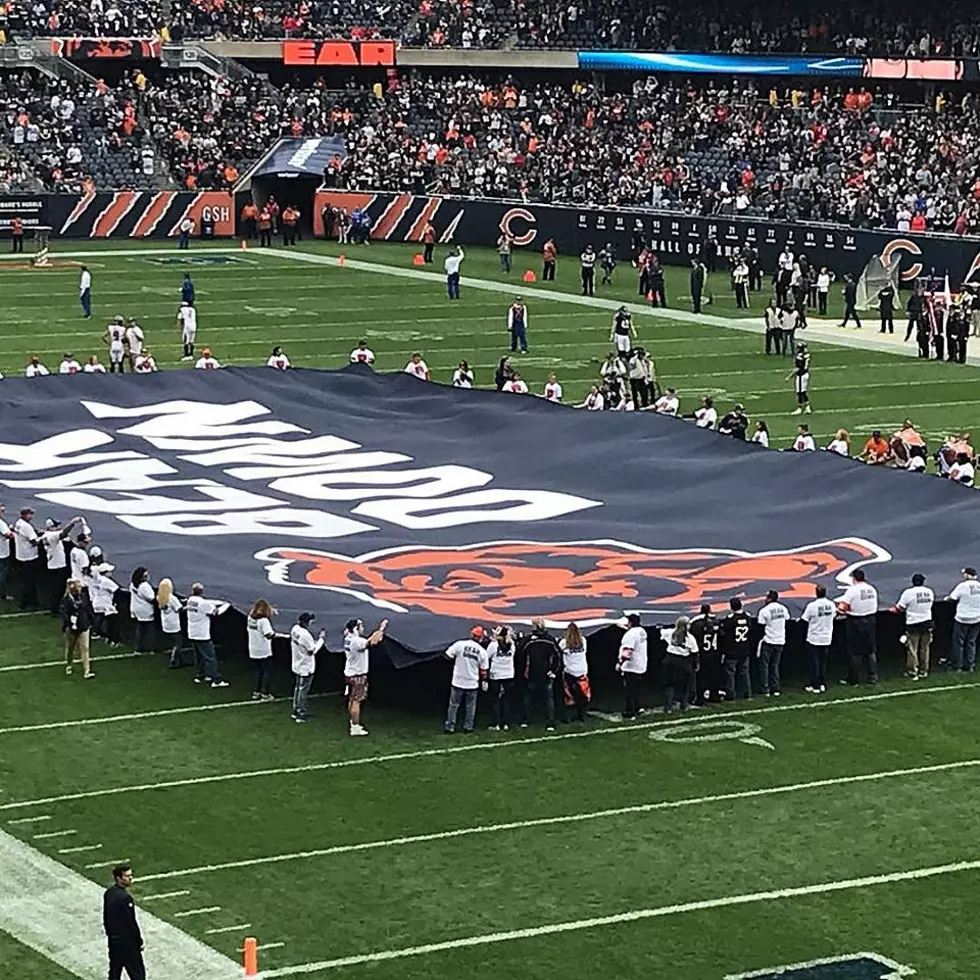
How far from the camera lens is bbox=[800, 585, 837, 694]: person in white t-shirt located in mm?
19906

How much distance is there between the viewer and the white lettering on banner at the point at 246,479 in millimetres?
24984

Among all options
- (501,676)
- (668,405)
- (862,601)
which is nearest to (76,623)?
(501,676)

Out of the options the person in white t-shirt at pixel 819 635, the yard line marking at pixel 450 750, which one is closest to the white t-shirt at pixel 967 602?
the yard line marking at pixel 450 750

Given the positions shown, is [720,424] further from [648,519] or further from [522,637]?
[522,637]

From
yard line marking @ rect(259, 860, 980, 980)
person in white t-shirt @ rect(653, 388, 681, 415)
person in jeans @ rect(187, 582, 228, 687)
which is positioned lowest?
yard line marking @ rect(259, 860, 980, 980)

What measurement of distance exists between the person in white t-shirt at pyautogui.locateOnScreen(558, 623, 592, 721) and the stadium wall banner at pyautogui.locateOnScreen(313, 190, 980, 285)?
2684 centimetres

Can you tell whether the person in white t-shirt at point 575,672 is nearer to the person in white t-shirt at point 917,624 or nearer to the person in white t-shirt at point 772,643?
the person in white t-shirt at point 772,643

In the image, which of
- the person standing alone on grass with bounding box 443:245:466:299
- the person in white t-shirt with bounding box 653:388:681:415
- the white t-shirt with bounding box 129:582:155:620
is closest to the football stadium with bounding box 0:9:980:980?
the white t-shirt with bounding box 129:582:155:620

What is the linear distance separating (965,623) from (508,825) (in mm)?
5631

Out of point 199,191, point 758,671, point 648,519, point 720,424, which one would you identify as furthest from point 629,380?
point 199,191

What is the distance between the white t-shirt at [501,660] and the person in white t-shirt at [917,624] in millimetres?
3589

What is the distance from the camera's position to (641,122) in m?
61.5

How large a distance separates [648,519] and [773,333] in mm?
14369

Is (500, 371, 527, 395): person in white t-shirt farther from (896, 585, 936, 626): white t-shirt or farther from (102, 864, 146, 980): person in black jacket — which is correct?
(102, 864, 146, 980): person in black jacket
